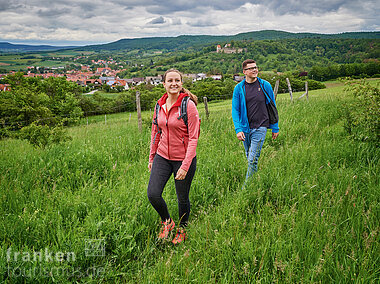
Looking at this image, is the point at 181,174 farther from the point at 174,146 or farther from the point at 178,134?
the point at 178,134

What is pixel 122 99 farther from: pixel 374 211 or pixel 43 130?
pixel 374 211

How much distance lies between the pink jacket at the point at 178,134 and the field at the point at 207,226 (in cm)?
77

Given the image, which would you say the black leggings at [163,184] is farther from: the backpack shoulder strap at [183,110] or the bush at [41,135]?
the bush at [41,135]

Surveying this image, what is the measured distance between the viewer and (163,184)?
2.85 meters

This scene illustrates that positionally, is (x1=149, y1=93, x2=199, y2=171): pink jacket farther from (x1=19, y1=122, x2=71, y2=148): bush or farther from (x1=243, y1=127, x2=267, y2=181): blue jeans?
(x1=19, y1=122, x2=71, y2=148): bush

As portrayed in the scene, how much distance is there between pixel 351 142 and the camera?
500 centimetres

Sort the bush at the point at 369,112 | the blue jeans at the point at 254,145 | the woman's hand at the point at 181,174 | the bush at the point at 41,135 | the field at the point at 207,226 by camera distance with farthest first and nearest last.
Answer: the bush at the point at 41,135 < the bush at the point at 369,112 < the blue jeans at the point at 254,145 < the woman's hand at the point at 181,174 < the field at the point at 207,226

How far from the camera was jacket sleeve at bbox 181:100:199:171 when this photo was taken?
2.69 metres

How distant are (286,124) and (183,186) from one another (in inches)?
223

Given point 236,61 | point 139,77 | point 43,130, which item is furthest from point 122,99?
point 236,61

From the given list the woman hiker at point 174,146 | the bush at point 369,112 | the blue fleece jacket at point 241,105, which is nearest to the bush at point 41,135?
the woman hiker at point 174,146

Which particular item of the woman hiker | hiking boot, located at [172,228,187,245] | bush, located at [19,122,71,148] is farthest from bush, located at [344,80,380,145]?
bush, located at [19,122,71,148]

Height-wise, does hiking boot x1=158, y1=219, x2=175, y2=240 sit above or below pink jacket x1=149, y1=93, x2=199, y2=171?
below

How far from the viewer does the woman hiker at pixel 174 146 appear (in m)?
2.73
